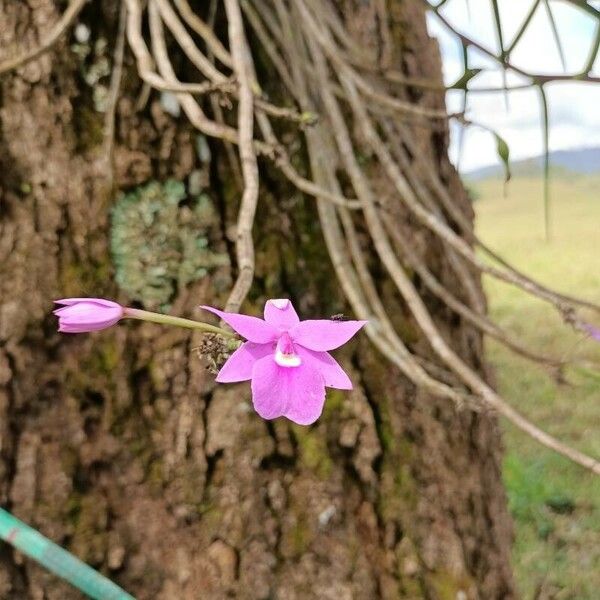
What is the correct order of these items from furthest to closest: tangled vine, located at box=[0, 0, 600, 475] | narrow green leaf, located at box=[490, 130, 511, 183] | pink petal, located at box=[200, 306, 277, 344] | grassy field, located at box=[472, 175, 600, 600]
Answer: grassy field, located at box=[472, 175, 600, 600] → tangled vine, located at box=[0, 0, 600, 475] → narrow green leaf, located at box=[490, 130, 511, 183] → pink petal, located at box=[200, 306, 277, 344]

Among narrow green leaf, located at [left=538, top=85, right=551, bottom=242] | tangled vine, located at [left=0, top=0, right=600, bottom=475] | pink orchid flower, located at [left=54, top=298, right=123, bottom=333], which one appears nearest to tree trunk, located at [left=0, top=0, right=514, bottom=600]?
tangled vine, located at [left=0, top=0, right=600, bottom=475]

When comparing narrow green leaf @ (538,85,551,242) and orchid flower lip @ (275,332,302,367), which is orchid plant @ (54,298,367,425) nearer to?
orchid flower lip @ (275,332,302,367)

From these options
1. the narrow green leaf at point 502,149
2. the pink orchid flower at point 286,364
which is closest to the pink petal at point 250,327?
the pink orchid flower at point 286,364

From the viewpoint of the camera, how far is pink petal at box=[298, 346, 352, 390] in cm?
23

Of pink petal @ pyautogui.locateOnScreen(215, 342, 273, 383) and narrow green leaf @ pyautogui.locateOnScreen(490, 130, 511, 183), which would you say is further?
narrow green leaf @ pyautogui.locateOnScreen(490, 130, 511, 183)

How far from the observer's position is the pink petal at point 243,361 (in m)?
0.22

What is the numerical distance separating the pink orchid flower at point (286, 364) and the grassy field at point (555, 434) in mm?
334

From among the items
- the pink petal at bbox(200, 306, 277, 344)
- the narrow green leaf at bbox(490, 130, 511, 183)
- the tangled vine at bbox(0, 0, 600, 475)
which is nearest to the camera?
the pink petal at bbox(200, 306, 277, 344)

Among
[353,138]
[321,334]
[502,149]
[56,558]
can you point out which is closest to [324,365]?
[321,334]

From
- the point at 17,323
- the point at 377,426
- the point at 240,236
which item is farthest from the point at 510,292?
the point at 240,236

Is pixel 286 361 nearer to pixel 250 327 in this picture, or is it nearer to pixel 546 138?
pixel 250 327

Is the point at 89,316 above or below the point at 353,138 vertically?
below

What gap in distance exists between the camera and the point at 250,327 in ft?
0.72

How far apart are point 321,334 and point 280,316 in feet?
0.04
